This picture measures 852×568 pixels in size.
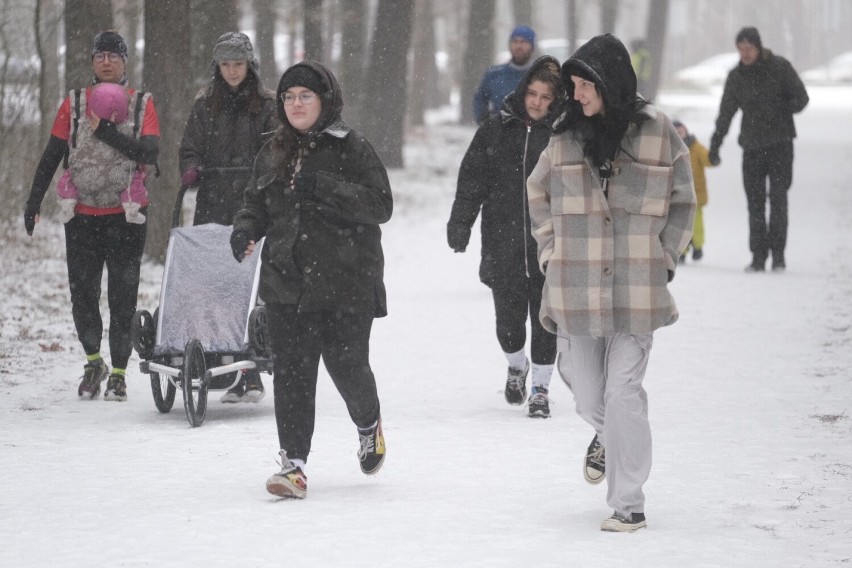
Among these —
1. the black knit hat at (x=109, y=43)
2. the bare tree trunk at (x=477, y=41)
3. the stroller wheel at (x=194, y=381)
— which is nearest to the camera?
the stroller wheel at (x=194, y=381)

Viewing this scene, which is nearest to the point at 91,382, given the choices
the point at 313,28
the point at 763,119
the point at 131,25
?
A: the point at 763,119

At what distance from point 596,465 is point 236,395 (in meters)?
3.15

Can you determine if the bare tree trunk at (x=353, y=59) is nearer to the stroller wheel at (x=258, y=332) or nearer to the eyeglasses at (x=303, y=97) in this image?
the stroller wheel at (x=258, y=332)

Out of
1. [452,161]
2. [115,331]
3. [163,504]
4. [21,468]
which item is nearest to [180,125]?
[115,331]

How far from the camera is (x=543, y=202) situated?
6.05 m

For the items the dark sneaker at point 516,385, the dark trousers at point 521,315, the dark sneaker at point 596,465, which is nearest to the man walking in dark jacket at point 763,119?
the dark sneaker at point 516,385

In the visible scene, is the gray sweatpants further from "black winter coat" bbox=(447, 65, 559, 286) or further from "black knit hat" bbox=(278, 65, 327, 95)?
"black winter coat" bbox=(447, 65, 559, 286)

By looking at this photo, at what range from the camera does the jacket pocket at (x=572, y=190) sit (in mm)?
5895

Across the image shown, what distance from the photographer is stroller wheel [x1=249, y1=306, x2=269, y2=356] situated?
812 centimetres

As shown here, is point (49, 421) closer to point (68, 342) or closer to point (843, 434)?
point (68, 342)

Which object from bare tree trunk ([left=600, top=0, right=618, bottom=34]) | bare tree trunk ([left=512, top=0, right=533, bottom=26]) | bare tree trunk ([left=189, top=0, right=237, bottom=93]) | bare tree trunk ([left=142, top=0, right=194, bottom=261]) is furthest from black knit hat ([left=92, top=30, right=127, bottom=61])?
bare tree trunk ([left=600, top=0, right=618, bottom=34])

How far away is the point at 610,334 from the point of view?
5.90 m

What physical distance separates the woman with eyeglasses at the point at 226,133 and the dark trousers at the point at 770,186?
6751mm

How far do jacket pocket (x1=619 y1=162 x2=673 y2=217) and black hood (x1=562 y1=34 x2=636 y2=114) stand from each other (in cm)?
27
